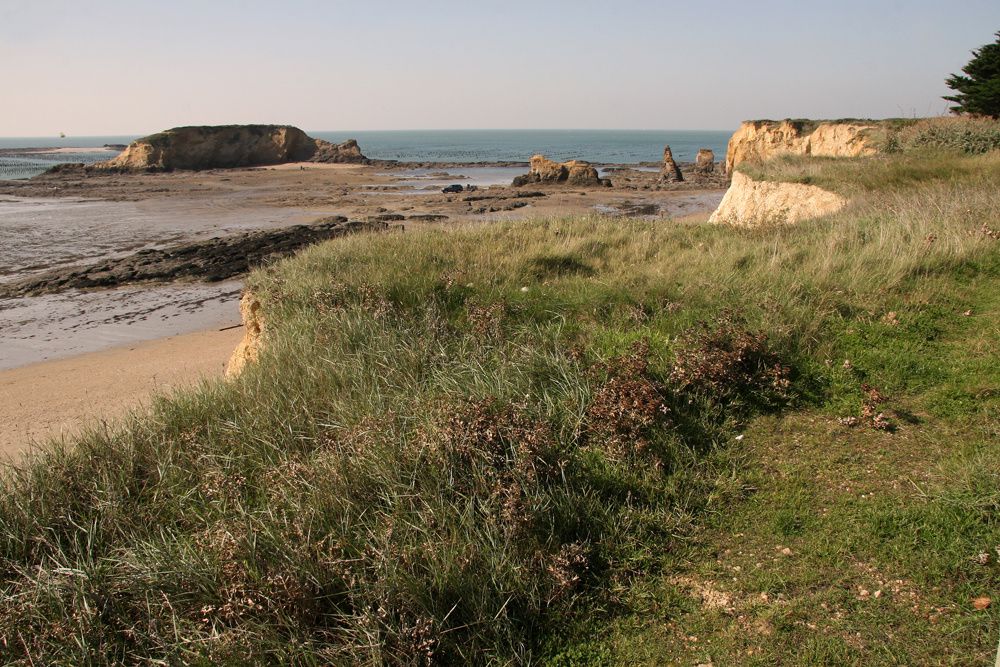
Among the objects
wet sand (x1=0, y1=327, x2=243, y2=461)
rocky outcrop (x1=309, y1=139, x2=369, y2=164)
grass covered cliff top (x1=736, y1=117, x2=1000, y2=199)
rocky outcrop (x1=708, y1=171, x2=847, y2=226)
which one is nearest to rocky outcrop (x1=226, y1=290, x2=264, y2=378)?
wet sand (x1=0, y1=327, x2=243, y2=461)

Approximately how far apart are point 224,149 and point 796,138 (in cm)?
5843

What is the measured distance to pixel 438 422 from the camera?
4.32 m

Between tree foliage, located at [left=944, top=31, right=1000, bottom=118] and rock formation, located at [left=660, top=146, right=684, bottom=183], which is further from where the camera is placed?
rock formation, located at [left=660, top=146, right=684, bottom=183]

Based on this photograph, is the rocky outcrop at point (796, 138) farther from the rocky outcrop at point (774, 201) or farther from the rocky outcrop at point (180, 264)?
the rocky outcrop at point (180, 264)

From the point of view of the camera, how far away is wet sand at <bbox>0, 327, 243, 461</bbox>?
9.45 metres

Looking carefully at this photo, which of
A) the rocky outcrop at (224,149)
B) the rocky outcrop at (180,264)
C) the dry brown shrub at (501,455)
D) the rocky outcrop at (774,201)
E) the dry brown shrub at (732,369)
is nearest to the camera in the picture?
the dry brown shrub at (501,455)

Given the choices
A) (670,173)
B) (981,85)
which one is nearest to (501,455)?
(981,85)

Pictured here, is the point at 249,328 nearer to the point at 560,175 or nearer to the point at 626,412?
the point at 626,412

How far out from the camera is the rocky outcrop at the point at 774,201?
46.9 ft

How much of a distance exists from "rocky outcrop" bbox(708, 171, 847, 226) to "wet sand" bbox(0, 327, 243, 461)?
35.9 ft

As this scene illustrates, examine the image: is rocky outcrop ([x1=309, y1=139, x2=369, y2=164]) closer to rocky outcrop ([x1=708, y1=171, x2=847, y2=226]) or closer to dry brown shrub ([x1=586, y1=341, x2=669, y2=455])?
rocky outcrop ([x1=708, y1=171, x2=847, y2=226])

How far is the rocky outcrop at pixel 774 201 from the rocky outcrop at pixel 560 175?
25287 mm

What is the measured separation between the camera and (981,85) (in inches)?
862

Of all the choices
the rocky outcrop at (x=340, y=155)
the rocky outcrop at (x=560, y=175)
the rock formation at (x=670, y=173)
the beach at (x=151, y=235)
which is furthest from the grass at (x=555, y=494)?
the rocky outcrop at (x=340, y=155)
